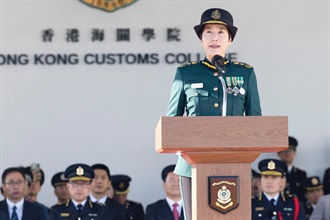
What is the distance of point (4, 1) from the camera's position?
9.62m

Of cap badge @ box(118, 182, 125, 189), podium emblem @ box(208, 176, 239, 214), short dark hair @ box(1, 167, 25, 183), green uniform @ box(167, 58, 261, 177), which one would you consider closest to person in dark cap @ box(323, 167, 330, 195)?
cap badge @ box(118, 182, 125, 189)

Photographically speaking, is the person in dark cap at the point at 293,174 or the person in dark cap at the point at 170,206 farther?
the person in dark cap at the point at 293,174

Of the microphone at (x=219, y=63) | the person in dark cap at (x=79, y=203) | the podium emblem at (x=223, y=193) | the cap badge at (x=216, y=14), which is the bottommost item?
the person in dark cap at (x=79, y=203)

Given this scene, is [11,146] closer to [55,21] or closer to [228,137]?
[55,21]

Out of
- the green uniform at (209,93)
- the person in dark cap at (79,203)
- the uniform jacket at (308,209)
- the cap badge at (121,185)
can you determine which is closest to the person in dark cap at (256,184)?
the uniform jacket at (308,209)

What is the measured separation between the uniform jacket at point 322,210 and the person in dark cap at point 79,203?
1.92m

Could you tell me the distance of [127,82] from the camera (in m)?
9.64

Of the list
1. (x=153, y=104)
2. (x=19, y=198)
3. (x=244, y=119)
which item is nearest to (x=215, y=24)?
(x=244, y=119)

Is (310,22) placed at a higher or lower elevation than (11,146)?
higher

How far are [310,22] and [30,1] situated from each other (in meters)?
2.83

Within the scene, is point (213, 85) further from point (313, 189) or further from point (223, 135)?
point (313, 189)

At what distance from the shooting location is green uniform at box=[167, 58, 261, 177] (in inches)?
190

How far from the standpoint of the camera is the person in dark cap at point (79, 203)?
7934 mm

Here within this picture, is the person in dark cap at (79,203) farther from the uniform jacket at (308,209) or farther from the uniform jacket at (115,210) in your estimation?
the uniform jacket at (308,209)
